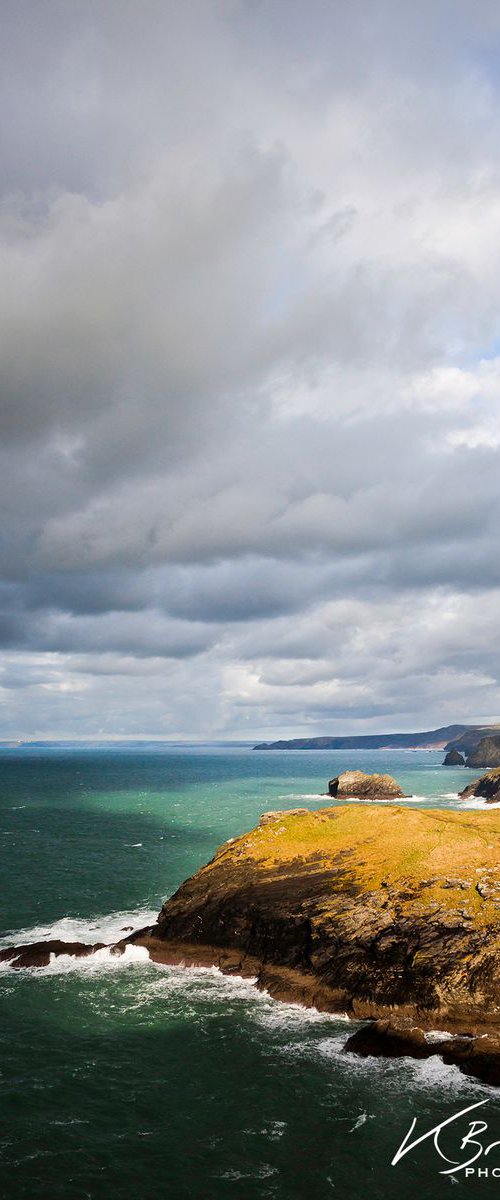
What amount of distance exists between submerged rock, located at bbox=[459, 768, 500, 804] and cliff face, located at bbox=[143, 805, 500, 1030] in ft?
221

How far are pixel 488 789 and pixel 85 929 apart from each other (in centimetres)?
8517

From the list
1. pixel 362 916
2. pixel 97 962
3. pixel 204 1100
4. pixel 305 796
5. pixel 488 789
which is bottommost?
pixel 305 796

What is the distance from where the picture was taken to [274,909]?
33375 mm

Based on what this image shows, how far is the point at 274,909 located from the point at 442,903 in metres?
8.71

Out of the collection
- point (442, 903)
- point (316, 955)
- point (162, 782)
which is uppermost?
point (442, 903)

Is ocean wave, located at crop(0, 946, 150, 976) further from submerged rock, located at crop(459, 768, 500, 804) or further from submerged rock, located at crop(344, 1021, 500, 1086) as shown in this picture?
submerged rock, located at crop(459, 768, 500, 804)

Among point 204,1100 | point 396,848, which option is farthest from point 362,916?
point 204,1100

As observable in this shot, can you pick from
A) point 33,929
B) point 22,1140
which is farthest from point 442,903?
point 33,929

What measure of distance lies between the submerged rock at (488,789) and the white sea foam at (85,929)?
A: 7421 centimetres

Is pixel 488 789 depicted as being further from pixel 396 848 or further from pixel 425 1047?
pixel 425 1047

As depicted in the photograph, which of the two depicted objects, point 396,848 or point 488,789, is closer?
point 396,848

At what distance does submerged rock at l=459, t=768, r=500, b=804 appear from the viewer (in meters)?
103

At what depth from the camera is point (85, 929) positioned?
1572 inches

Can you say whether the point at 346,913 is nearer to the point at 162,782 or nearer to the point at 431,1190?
the point at 431,1190
